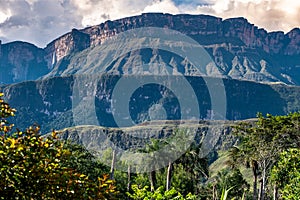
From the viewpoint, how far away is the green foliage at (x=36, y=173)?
25.0 ft

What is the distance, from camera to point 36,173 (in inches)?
307

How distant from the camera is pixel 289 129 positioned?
1686 inches

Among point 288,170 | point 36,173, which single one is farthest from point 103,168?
point 36,173

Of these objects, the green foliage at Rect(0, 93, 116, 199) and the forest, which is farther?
the forest

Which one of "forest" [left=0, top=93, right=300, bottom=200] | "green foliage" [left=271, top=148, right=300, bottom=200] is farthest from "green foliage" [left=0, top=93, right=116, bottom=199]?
"green foliage" [left=271, top=148, right=300, bottom=200]

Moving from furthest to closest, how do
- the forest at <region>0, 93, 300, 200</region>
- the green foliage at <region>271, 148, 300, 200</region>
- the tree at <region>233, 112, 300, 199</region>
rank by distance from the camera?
the tree at <region>233, 112, 300, 199</region> < the green foliage at <region>271, 148, 300, 200</region> < the forest at <region>0, 93, 300, 200</region>

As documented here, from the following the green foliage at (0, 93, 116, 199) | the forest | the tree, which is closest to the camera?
the green foliage at (0, 93, 116, 199)

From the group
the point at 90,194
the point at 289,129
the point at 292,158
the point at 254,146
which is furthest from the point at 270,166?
the point at 90,194

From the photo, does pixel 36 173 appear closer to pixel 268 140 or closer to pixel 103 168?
pixel 268 140

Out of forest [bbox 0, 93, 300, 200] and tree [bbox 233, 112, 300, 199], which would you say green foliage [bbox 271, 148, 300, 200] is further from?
tree [bbox 233, 112, 300, 199]

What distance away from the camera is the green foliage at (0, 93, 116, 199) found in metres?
7.61

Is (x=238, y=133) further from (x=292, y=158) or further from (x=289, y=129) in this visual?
(x=292, y=158)

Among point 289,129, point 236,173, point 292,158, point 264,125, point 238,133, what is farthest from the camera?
point 236,173

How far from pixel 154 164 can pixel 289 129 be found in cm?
1609
